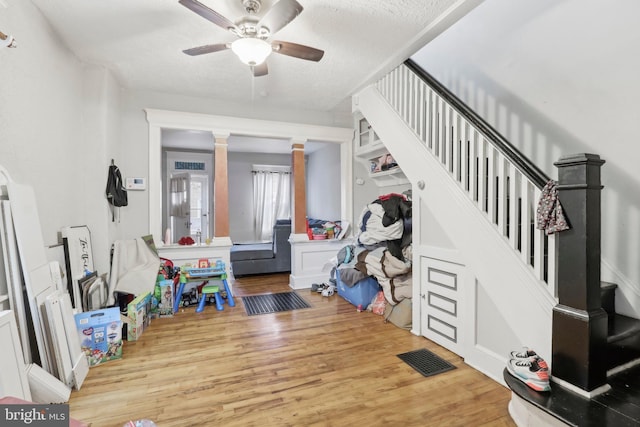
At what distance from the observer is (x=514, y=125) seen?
106 inches

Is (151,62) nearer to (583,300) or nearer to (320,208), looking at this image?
(583,300)

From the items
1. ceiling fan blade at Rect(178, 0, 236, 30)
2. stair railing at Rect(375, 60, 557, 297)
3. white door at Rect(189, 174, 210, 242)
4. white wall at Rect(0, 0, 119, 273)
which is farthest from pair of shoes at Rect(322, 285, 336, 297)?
white door at Rect(189, 174, 210, 242)

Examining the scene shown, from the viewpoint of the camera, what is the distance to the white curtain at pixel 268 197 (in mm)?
7551

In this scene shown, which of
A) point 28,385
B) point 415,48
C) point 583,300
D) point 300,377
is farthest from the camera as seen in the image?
point 415,48

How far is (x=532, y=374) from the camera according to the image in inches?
62.0

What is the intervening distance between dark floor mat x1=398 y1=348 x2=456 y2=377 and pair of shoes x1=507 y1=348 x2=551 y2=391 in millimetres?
643

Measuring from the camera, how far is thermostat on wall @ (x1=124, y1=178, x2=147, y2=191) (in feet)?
12.2

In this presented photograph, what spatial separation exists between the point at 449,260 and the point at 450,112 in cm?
124

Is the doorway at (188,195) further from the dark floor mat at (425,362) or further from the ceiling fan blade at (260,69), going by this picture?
the dark floor mat at (425,362)

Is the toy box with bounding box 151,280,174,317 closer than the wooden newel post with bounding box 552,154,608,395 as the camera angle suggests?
No

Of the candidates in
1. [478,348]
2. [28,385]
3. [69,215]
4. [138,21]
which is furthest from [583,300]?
[69,215]

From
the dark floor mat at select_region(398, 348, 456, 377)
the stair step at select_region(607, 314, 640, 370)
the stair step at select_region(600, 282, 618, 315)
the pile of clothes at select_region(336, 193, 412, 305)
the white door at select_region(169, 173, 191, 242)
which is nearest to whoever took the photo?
the stair step at select_region(607, 314, 640, 370)

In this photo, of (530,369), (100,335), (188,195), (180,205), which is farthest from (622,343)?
(180,205)

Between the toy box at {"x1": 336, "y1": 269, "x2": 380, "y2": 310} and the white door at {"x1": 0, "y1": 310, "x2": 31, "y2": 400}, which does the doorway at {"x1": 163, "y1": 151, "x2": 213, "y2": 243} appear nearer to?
the toy box at {"x1": 336, "y1": 269, "x2": 380, "y2": 310}
